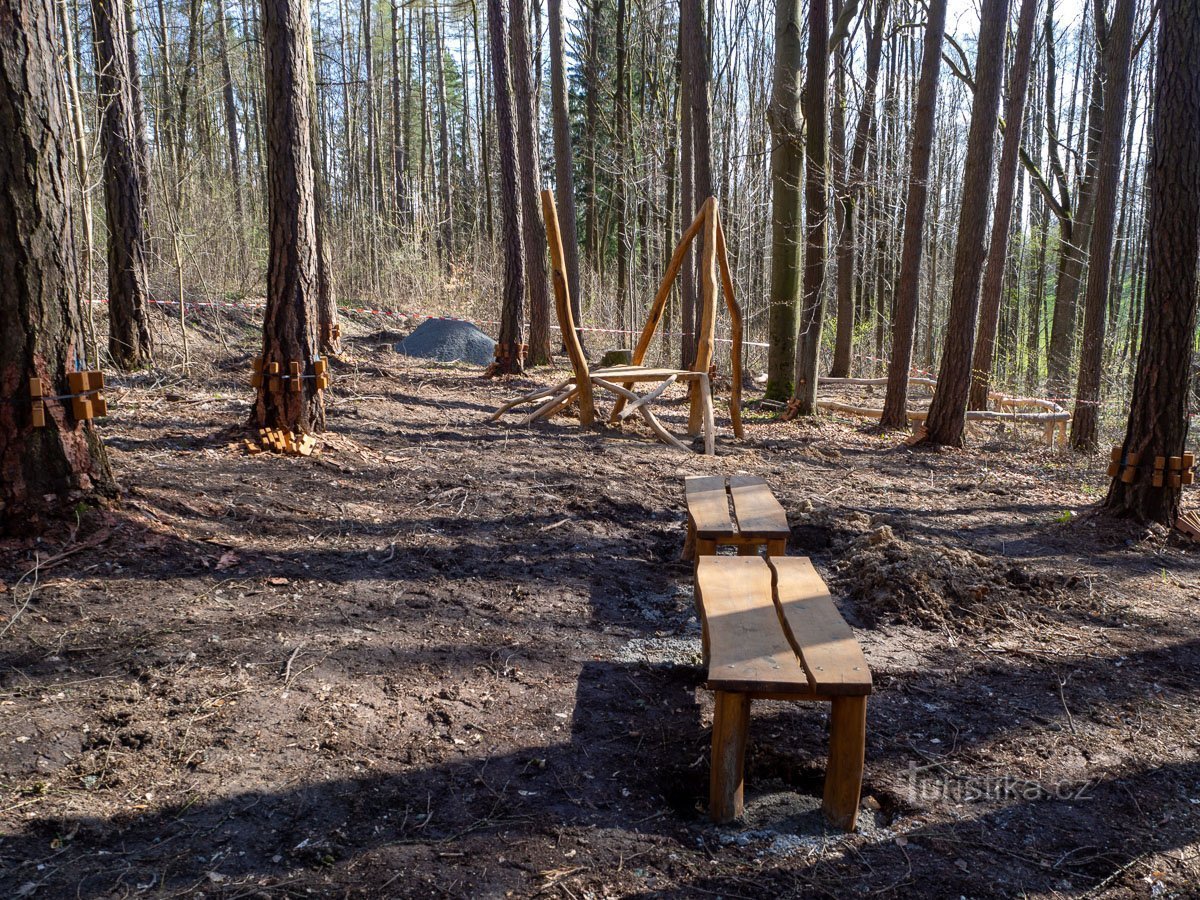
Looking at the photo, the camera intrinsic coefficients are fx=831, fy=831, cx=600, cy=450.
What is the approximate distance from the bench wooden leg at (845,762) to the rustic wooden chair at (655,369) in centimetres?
481

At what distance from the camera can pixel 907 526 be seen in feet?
18.0

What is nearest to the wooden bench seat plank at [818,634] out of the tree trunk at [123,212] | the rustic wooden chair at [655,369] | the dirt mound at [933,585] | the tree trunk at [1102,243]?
the dirt mound at [933,585]

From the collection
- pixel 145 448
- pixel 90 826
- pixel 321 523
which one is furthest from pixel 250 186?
pixel 90 826

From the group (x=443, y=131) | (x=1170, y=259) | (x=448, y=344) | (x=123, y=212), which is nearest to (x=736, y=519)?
(x=1170, y=259)

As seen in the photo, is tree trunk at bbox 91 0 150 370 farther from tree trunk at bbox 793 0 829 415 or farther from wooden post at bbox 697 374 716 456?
tree trunk at bbox 793 0 829 415

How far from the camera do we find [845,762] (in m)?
2.29

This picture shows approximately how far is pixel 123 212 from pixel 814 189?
749cm

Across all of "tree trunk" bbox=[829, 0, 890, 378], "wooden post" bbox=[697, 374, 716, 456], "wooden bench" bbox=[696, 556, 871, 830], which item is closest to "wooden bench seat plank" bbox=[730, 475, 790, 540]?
"wooden bench" bbox=[696, 556, 871, 830]

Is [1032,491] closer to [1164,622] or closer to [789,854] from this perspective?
[1164,622]

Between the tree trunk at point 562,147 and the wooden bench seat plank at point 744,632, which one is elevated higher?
the tree trunk at point 562,147

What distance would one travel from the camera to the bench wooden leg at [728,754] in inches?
89.5

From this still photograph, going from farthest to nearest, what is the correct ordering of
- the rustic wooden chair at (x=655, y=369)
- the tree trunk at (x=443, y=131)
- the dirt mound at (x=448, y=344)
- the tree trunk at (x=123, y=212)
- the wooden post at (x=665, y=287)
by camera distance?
1. the tree trunk at (x=443, y=131)
2. the dirt mound at (x=448, y=344)
3. the tree trunk at (x=123, y=212)
4. the wooden post at (x=665, y=287)
5. the rustic wooden chair at (x=655, y=369)

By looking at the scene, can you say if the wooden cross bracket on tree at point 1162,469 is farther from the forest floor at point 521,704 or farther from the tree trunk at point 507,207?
the tree trunk at point 507,207

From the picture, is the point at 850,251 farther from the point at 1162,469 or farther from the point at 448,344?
the point at 1162,469
